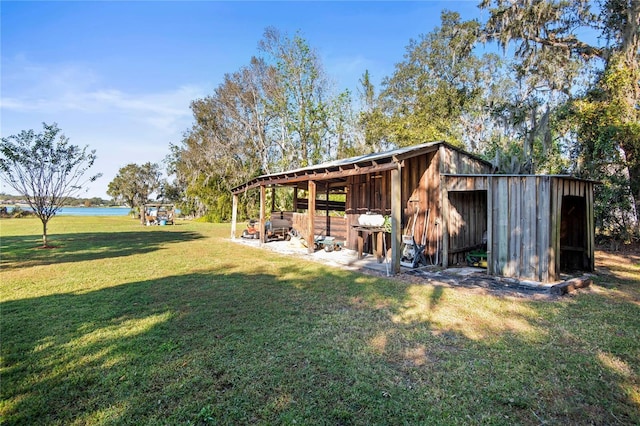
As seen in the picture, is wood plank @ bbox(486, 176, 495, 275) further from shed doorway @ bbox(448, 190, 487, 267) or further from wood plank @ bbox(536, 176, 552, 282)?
shed doorway @ bbox(448, 190, 487, 267)

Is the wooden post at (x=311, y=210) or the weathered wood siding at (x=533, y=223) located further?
the wooden post at (x=311, y=210)

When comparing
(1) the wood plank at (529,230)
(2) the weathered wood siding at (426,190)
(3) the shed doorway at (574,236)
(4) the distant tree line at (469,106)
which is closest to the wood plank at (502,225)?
(1) the wood plank at (529,230)

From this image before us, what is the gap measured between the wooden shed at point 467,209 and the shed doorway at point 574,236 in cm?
Answer: 2

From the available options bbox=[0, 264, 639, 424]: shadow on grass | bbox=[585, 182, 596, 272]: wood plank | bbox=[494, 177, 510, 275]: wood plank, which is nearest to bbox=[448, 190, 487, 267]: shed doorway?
bbox=[494, 177, 510, 275]: wood plank

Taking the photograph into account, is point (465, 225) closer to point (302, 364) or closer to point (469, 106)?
point (302, 364)

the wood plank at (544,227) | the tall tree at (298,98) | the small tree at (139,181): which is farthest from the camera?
the small tree at (139,181)

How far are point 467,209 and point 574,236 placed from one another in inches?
101

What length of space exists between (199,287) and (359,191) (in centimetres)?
634

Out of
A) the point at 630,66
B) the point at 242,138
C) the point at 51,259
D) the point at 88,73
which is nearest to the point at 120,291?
the point at 51,259

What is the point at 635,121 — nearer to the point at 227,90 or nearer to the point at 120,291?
the point at 120,291

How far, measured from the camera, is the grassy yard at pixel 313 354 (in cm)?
244

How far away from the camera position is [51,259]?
8906 millimetres

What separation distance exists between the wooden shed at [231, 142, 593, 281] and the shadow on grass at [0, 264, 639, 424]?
177cm

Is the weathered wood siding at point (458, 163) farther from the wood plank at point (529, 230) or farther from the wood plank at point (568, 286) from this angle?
the wood plank at point (568, 286)
